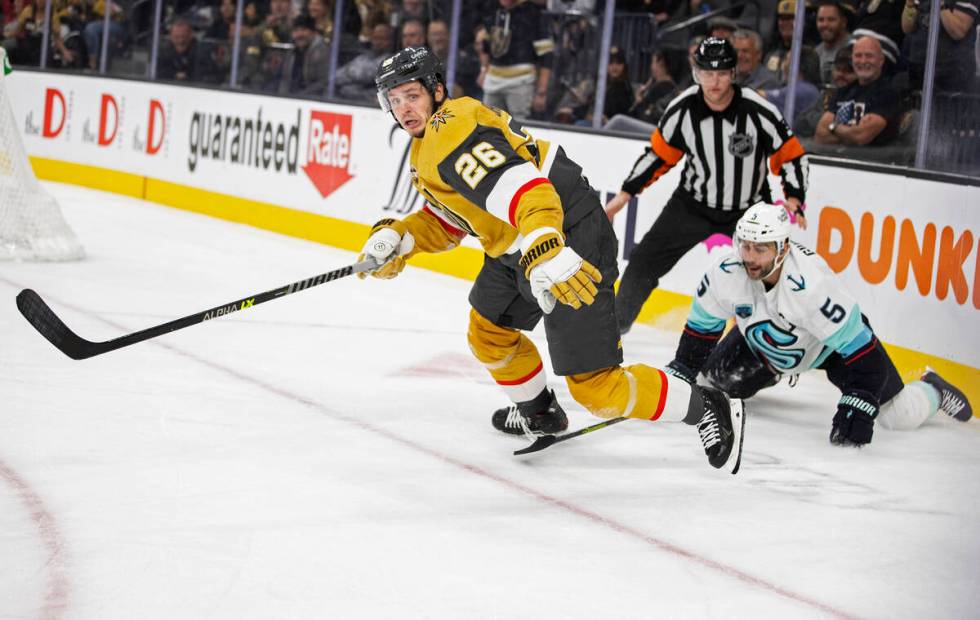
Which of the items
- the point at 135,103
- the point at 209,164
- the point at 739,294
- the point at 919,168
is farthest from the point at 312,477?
the point at 135,103

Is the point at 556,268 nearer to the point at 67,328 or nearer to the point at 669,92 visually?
the point at 67,328

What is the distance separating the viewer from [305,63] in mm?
8281

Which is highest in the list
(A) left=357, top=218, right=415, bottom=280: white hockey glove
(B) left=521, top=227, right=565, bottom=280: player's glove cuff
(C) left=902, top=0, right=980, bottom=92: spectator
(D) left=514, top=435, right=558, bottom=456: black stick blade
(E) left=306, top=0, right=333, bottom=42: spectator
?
(E) left=306, top=0, right=333, bottom=42: spectator

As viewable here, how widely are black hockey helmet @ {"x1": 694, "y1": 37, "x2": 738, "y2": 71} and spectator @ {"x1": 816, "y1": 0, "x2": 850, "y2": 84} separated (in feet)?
2.93

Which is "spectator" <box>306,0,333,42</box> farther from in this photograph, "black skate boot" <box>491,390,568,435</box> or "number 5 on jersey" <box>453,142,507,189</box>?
"number 5 on jersey" <box>453,142,507,189</box>

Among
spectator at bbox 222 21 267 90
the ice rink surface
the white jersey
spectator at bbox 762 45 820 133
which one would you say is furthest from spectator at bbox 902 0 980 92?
spectator at bbox 222 21 267 90

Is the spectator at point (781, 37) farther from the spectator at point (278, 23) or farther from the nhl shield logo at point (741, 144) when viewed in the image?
the spectator at point (278, 23)

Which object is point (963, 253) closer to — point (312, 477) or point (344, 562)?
point (312, 477)

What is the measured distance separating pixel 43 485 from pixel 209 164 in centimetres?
620

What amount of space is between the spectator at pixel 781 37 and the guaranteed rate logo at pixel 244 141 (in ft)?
11.5

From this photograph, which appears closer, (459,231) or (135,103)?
(459,231)

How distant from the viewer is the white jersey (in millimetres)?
3781

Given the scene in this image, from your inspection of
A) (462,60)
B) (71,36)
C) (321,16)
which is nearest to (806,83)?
(462,60)

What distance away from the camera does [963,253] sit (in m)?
4.42
